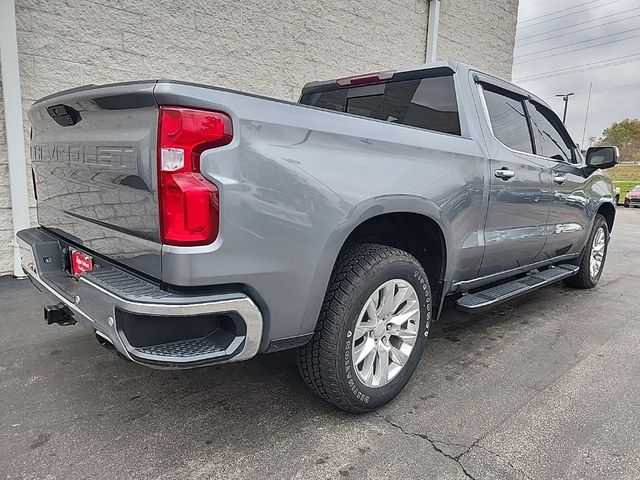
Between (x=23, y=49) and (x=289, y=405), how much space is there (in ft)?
14.4

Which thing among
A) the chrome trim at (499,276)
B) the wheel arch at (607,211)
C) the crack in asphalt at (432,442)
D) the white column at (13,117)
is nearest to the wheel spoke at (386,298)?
the crack in asphalt at (432,442)

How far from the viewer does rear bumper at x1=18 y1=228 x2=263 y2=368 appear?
1702 mm

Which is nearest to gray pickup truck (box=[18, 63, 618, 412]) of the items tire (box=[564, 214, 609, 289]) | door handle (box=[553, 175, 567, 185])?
door handle (box=[553, 175, 567, 185])

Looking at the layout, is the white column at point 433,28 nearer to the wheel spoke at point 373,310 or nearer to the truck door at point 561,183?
the truck door at point 561,183

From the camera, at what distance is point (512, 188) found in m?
3.32

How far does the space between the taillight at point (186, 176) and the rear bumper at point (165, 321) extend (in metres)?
0.24

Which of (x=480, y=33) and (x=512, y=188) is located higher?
(x=480, y=33)

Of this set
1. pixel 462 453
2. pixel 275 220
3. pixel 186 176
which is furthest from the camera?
pixel 462 453

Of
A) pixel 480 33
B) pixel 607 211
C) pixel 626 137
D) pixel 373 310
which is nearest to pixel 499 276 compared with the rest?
pixel 373 310

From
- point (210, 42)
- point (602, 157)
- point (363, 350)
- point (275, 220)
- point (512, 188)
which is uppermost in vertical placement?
point (210, 42)

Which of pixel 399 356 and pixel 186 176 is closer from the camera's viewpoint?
pixel 186 176

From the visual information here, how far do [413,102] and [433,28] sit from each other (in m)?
5.89

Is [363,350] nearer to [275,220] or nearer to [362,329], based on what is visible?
[362,329]

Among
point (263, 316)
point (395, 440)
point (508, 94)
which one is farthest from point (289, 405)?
point (508, 94)
